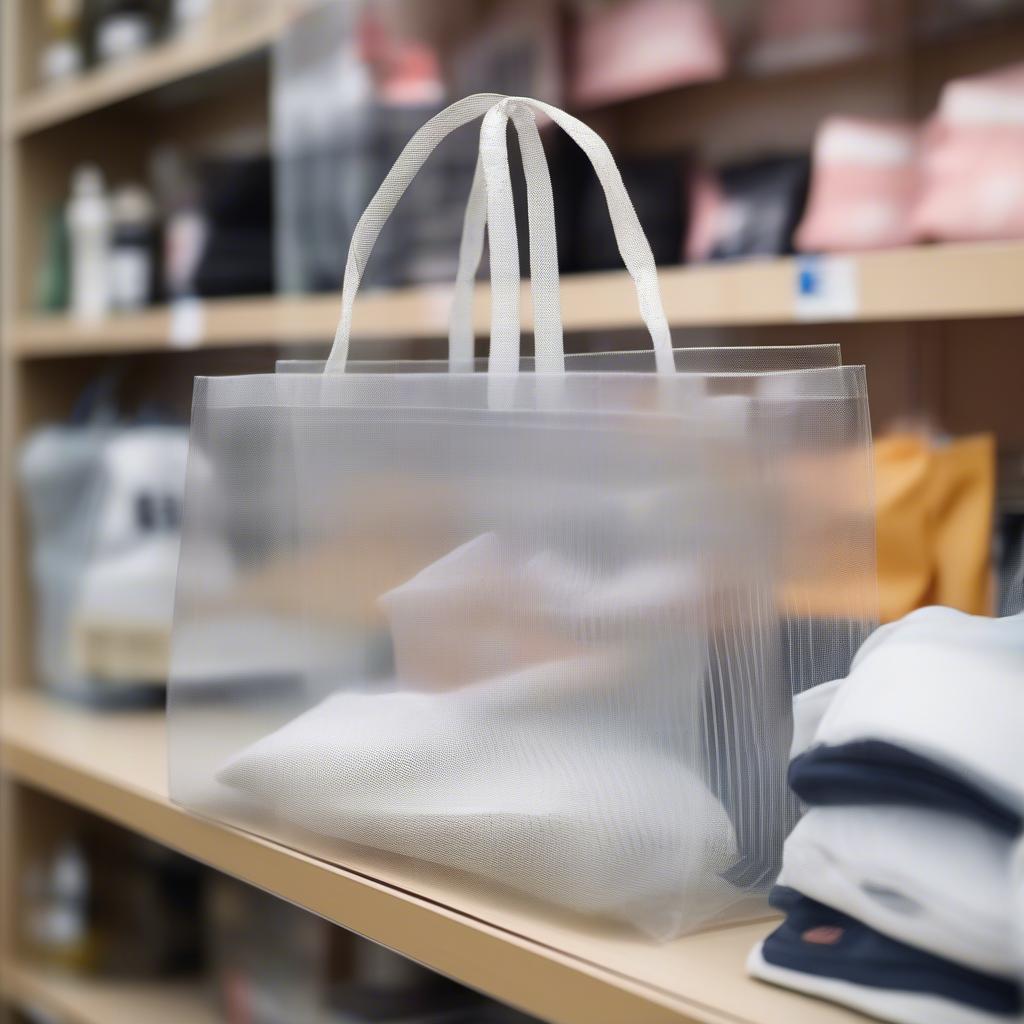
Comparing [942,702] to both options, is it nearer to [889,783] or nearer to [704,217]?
[889,783]

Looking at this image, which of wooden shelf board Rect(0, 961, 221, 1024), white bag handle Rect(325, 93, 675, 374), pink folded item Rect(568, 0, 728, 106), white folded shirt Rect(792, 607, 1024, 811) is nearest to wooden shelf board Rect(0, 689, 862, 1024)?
white folded shirt Rect(792, 607, 1024, 811)

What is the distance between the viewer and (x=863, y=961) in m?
0.51

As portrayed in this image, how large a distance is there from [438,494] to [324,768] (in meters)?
0.16

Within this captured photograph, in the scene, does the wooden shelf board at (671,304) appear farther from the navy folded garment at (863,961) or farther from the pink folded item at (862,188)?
the navy folded garment at (863,961)

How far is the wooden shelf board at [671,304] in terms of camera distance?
764mm

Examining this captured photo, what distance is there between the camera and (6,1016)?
146 cm

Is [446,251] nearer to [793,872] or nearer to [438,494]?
[438,494]

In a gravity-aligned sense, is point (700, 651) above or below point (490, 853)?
above

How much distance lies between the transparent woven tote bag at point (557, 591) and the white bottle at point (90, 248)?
2.78 ft

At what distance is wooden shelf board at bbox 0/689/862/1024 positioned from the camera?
0.53m

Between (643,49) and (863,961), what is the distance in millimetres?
860

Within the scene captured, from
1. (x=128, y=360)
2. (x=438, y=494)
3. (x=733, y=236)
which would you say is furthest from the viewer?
(x=128, y=360)

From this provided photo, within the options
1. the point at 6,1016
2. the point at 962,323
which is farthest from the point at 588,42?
the point at 6,1016

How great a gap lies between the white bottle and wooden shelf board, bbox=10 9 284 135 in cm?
9
